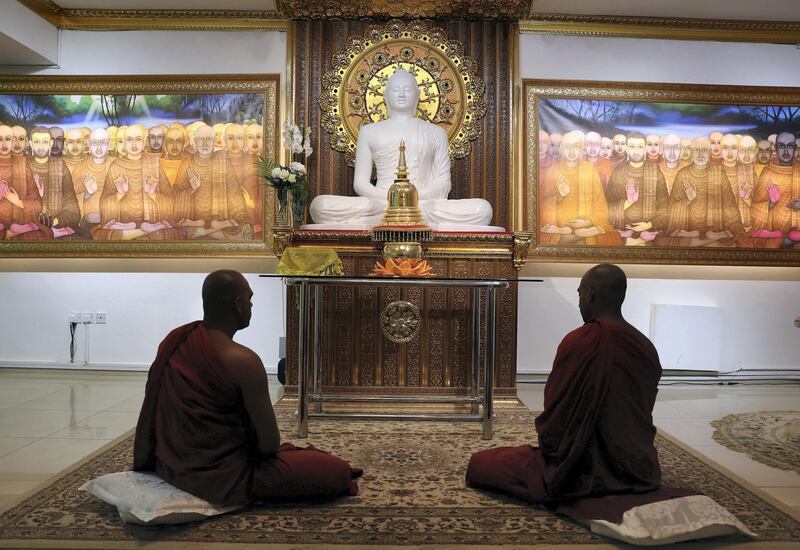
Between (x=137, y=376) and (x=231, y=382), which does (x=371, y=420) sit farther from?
(x=137, y=376)

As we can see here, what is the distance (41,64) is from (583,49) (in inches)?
204

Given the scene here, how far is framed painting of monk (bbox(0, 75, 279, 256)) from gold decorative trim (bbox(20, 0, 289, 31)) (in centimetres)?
50

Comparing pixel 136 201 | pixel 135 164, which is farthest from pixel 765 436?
pixel 135 164

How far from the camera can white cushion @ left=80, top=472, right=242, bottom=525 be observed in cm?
264

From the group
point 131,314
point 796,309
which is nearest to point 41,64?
point 131,314

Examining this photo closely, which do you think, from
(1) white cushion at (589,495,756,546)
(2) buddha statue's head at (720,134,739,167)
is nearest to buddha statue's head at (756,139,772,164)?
(2) buddha statue's head at (720,134,739,167)

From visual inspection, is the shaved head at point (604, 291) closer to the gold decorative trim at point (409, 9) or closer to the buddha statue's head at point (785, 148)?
the gold decorative trim at point (409, 9)

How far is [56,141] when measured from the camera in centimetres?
679

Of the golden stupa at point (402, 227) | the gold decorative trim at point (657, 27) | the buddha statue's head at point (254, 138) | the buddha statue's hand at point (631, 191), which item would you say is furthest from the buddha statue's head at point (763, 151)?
the buddha statue's head at point (254, 138)

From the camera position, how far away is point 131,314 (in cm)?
685

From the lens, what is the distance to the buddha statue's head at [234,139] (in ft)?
22.0

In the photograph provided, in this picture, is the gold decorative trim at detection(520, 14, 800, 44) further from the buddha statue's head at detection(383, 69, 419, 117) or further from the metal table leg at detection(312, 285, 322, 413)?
the metal table leg at detection(312, 285, 322, 413)

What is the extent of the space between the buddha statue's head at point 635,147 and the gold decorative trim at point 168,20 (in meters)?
3.44

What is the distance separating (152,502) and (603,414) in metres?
1.76
